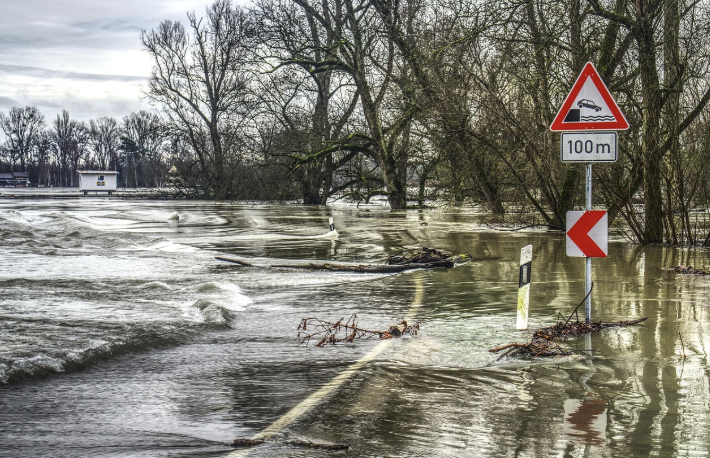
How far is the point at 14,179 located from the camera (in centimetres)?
14462

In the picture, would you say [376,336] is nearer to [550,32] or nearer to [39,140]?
[550,32]

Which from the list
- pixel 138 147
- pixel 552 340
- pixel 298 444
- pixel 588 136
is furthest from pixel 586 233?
pixel 138 147

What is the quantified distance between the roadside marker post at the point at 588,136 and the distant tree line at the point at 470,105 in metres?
9.84

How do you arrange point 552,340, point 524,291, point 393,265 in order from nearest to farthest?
1. point 552,340
2. point 524,291
3. point 393,265

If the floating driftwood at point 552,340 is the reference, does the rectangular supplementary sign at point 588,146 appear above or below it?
above

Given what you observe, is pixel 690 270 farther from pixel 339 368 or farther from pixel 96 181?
pixel 96 181

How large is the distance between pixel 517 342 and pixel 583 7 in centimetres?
1453

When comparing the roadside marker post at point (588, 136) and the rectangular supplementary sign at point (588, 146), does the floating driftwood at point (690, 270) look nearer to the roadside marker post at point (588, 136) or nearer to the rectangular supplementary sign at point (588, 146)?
the roadside marker post at point (588, 136)

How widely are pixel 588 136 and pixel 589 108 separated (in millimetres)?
298

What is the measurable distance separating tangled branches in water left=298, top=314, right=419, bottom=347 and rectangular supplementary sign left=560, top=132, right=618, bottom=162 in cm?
249

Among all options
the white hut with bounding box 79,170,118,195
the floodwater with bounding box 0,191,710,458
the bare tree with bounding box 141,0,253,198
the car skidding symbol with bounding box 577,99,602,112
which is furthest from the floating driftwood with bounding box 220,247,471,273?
the white hut with bounding box 79,170,118,195

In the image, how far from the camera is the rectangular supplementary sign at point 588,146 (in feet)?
28.2

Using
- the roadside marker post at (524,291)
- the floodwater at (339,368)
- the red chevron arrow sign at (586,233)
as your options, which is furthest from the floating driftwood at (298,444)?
the red chevron arrow sign at (586,233)

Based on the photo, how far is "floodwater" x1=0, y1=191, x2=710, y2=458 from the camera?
186 inches
